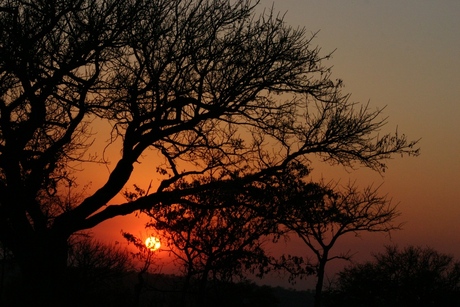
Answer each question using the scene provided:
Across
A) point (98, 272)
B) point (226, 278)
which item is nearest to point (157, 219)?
point (226, 278)

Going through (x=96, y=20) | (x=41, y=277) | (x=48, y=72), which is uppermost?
(x=96, y=20)

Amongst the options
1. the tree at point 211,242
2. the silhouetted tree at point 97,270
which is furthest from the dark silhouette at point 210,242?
the silhouetted tree at point 97,270

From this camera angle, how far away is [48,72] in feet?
59.0

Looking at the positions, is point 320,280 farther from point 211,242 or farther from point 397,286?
point 397,286

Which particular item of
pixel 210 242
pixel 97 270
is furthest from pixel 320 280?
pixel 97 270

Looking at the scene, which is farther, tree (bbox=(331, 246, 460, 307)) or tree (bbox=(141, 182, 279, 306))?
tree (bbox=(331, 246, 460, 307))

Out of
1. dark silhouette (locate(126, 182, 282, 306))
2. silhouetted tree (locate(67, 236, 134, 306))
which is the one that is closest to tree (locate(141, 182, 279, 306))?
dark silhouette (locate(126, 182, 282, 306))

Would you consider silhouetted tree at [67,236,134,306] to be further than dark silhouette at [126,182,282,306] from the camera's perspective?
Yes

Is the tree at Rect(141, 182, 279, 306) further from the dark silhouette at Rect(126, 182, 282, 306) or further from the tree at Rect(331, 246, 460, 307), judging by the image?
the tree at Rect(331, 246, 460, 307)

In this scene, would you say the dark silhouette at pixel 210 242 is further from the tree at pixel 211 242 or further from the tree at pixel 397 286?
the tree at pixel 397 286

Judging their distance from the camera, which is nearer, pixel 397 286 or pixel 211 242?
pixel 211 242

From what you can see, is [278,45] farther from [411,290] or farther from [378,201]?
[411,290]

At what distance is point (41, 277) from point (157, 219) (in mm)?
14981

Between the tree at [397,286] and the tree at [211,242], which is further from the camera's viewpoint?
the tree at [397,286]
